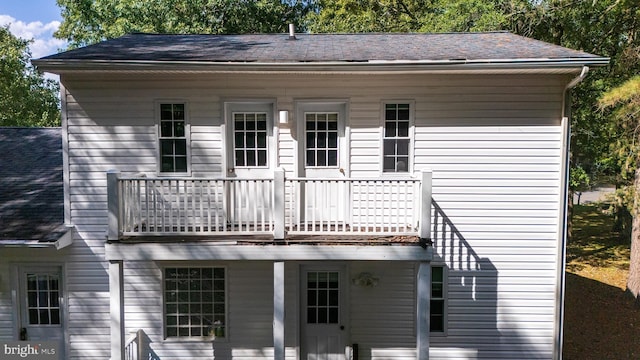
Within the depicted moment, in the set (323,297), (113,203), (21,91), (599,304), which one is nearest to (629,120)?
(599,304)

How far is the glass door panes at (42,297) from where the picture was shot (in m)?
7.41

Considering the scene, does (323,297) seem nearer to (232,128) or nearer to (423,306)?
(423,306)

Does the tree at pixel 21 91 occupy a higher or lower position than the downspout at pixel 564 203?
higher

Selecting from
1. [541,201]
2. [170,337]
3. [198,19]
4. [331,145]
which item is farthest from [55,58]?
[198,19]

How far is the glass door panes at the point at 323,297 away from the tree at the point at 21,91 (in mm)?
24490

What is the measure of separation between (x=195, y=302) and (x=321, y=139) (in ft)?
12.7

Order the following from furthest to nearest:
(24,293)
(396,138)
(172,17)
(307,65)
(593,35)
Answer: (172,17) → (593,35) → (24,293) → (396,138) → (307,65)

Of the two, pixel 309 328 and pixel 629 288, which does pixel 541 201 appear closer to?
pixel 309 328

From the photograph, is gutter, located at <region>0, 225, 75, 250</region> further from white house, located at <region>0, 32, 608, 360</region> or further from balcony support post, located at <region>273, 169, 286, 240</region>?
balcony support post, located at <region>273, 169, 286, 240</region>

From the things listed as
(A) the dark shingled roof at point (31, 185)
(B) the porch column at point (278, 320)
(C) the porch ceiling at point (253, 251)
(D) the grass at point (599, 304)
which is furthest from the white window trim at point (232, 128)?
(D) the grass at point (599, 304)

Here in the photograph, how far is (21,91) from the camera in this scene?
2605 cm

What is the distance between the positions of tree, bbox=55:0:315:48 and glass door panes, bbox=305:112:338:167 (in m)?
12.0

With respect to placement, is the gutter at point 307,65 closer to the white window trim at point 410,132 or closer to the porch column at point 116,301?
the white window trim at point 410,132

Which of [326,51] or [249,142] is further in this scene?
[326,51]
